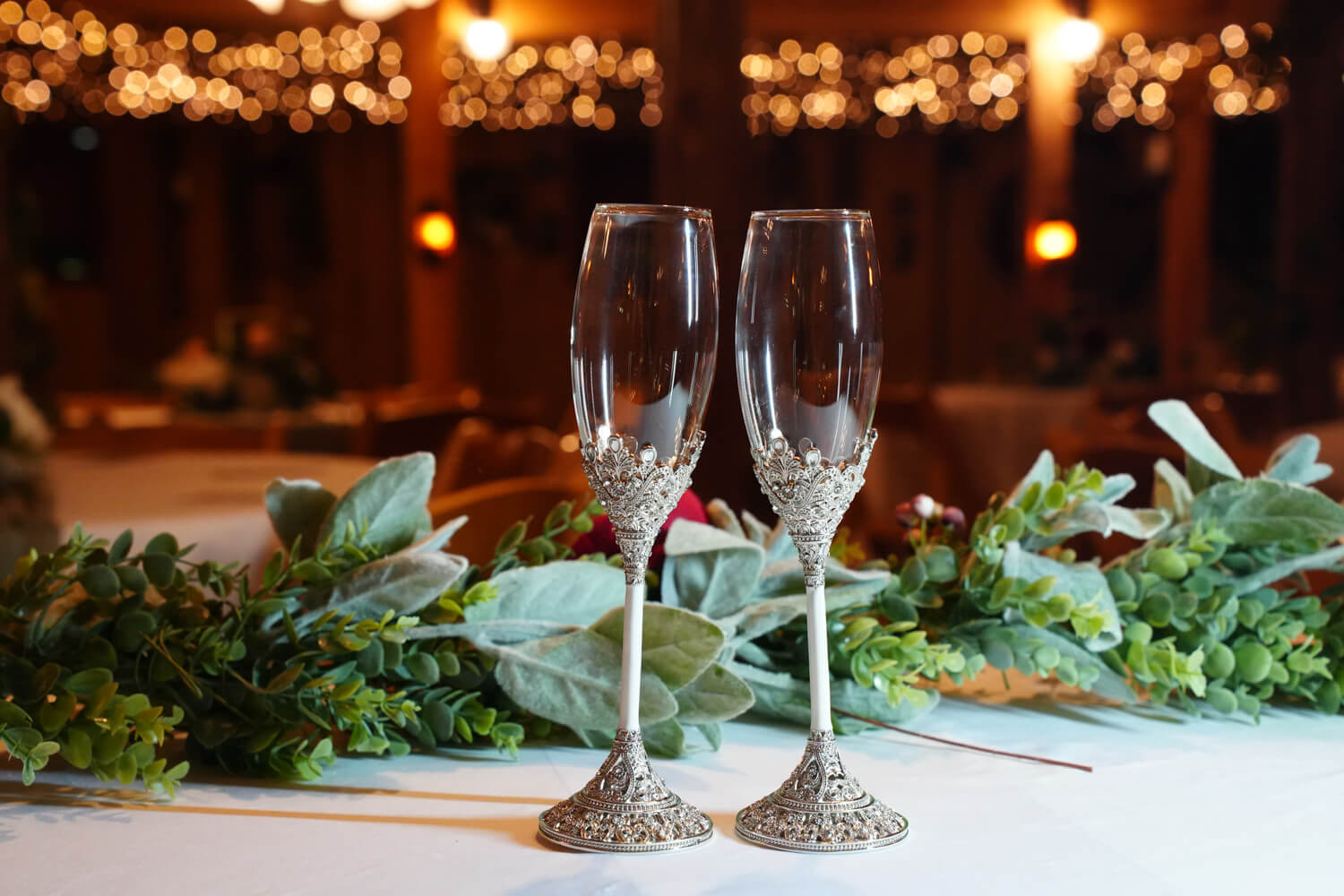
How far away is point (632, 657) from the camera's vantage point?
0.66m

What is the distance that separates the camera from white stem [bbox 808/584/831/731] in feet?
2.17

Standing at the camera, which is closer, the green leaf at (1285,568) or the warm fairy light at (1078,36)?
the green leaf at (1285,568)

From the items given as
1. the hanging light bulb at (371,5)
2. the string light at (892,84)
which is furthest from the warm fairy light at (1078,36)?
the hanging light bulb at (371,5)

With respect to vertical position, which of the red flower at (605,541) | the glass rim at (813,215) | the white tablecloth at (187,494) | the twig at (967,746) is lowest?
the white tablecloth at (187,494)

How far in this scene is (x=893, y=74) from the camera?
723 centimetres

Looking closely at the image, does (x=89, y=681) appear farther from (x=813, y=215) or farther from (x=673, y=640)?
(x=813, y=215)

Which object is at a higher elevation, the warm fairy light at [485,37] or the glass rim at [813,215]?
the warm fairy light at [485,37]

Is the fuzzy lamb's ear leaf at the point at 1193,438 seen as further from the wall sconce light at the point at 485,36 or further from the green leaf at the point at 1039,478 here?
the wall sconce light at the point at 485,36

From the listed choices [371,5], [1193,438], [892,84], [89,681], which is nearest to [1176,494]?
[1193,438]

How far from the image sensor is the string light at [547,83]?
281 inches

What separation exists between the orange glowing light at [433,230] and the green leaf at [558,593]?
4.90 metres

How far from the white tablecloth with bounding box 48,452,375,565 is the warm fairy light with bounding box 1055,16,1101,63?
160 inches

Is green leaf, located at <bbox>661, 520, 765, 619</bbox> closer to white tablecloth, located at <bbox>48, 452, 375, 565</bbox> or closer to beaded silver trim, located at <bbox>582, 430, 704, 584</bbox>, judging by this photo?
beaded silver trim, located at <bbox>582, 430, 704, 584</bbox>

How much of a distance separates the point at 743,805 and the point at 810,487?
0.18m
